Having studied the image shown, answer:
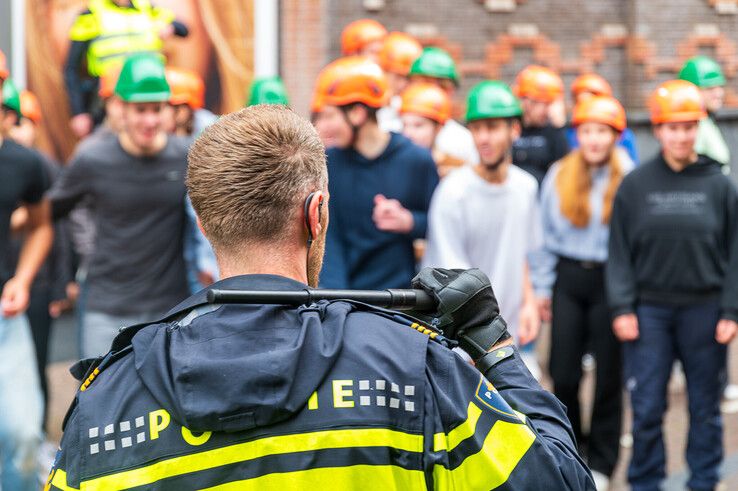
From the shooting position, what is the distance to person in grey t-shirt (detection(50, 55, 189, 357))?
620 cm

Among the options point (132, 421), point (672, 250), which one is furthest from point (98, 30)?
point (132, 421)

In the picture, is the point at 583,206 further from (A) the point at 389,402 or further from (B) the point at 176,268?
(A) the point at 389,402

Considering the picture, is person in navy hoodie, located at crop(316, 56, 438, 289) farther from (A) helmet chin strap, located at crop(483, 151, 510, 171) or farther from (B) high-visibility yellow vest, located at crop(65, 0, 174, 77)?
(B) high-visibility yellow vest, located at crop(65, 0, 174, 77)

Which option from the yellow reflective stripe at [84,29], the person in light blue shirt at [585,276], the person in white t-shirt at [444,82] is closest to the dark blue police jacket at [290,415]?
the person in light blue shirt at [585,276]

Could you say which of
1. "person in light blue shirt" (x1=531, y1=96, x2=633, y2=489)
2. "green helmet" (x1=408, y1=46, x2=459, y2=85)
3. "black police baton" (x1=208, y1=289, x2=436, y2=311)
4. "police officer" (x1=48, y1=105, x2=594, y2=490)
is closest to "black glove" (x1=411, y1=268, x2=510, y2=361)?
"black police baton" (x1=208, y1=289, x2=436, y2=311)

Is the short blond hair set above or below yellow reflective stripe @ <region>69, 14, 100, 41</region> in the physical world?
below

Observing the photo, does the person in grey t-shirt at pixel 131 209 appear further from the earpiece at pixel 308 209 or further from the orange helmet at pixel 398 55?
the earpiece at pixel 308 209

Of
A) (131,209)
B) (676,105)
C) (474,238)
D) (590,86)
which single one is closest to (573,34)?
(590,86)

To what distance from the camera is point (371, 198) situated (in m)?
6.13

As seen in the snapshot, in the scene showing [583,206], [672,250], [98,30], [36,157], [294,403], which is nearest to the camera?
[294,403]

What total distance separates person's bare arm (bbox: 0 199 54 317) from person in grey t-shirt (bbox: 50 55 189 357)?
238 millimetres

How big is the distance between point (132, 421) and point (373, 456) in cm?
43

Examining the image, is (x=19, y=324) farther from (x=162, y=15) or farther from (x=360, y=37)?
(x=162, y=15)

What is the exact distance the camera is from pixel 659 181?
6.46 metres
